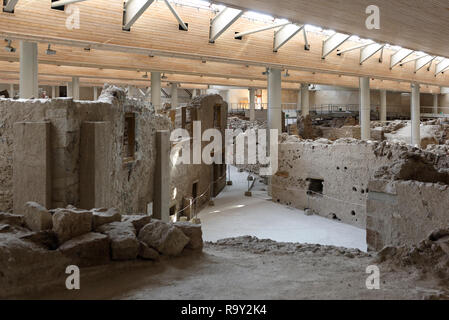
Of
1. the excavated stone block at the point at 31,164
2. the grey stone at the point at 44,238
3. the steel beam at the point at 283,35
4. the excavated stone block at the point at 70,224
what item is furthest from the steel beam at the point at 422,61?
the grey stone at the point at 44,238

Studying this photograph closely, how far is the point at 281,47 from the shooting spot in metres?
16.9

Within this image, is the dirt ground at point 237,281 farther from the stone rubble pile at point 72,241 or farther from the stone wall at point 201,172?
the stone wall at point 201,172

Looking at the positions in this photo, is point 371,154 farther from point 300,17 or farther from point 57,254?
point 57,254

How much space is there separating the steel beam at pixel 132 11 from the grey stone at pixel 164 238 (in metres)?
8.17

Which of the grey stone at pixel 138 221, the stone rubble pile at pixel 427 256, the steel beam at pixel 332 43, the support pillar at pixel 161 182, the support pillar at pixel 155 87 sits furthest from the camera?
the support pillar at pixel 155 87

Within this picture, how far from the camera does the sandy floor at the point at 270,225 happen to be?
41.0 feet

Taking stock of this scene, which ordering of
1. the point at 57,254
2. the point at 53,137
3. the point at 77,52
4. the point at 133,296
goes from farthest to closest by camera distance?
the point at 77,52, the point at 53,137, the point at 57,254, the point at 133,296

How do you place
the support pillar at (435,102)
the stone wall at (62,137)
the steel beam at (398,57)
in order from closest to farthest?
1. the stone wall at (62,137)
2. the steel beam at (398,57)
3. the support pillar at (435,102)

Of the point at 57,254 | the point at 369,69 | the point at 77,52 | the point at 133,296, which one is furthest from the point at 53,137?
the point at 369,69

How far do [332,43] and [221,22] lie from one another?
Result: 6502 millimetres

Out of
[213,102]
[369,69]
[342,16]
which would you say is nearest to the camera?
[342,16]

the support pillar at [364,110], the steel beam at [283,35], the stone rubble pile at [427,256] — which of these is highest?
the steel beam at [283,35]

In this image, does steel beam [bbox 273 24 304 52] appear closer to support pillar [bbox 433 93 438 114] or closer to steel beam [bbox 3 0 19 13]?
steel beam [bbox 3 0 19 13]

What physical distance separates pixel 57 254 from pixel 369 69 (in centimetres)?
2063
